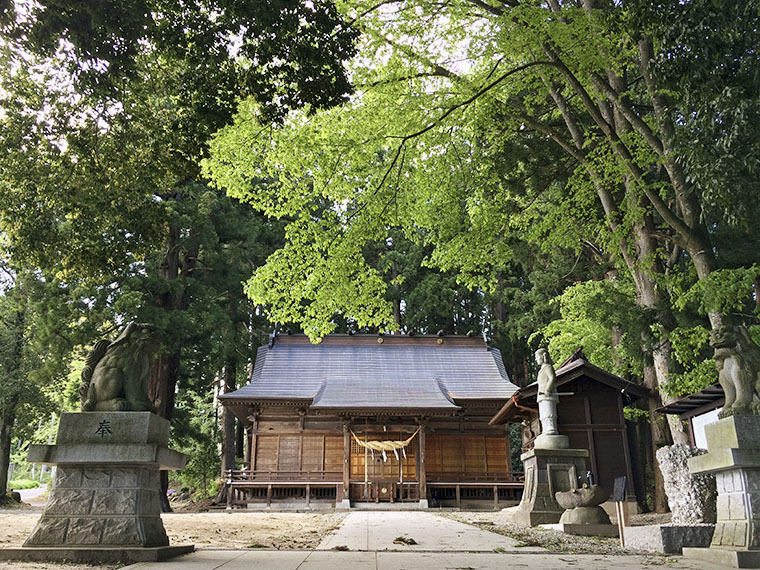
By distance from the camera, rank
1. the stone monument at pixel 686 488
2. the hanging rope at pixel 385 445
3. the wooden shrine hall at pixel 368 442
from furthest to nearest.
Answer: the wooden shrine hall at pixel 368 442 < the hanging rope at pixel 385 445 < the stone monument at pixel 686 488

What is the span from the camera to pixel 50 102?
6.23 metres

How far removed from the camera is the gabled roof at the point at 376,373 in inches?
719

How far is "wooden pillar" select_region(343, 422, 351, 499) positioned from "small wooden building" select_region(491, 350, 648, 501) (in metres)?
5.83

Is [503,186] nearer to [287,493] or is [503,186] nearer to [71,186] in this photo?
[71,186]

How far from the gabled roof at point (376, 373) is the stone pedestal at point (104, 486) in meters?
13.1

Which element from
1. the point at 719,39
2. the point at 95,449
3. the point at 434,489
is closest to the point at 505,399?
the point at 434,489

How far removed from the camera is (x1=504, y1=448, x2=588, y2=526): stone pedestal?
9.20 metres

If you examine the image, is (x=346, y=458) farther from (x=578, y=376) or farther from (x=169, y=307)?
(x=578, y=376)

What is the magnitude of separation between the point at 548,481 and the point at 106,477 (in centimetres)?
742

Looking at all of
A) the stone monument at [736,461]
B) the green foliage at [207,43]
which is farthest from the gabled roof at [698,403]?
the green foliage at [207,43]

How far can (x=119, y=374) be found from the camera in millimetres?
4926

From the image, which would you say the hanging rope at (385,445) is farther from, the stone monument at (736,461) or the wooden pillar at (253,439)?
the stone monument at (736,461)

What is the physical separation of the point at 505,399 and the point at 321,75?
15025mm

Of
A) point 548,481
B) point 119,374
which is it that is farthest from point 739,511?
point 119,374
